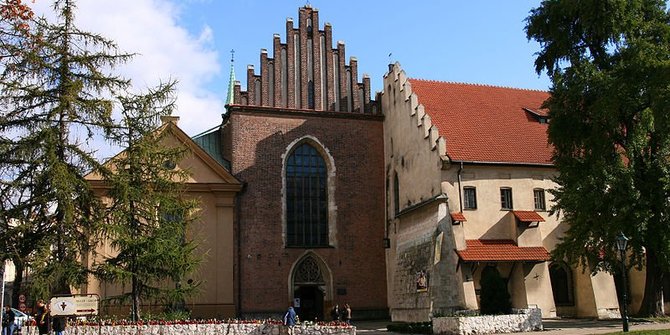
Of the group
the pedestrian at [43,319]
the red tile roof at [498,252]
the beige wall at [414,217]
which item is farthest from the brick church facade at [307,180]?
the pedestrian at [43,319]

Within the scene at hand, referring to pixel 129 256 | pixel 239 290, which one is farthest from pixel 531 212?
pixel 129 256

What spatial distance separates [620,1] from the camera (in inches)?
992

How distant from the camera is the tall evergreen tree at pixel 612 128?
24.1 m

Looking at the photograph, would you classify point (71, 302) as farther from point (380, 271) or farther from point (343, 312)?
point (380, 271)

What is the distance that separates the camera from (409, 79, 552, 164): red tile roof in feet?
99.8

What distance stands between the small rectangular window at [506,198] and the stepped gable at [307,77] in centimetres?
972

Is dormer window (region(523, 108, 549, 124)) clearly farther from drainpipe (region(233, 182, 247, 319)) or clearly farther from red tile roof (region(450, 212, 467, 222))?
drainpipe (region(233, 182, 247, 319))

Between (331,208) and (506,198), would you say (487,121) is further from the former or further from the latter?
(331,208)

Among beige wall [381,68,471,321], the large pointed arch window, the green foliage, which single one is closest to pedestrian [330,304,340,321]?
beige wall [381,68,471,321]

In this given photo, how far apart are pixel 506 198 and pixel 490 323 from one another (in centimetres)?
A: 718

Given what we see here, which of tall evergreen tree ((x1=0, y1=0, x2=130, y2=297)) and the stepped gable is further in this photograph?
the stepped gable

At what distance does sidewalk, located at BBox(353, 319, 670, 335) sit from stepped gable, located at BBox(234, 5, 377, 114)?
11801 millimetres

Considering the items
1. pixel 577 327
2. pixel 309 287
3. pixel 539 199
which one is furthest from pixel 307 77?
pixel 577 327

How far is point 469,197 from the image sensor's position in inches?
1140
